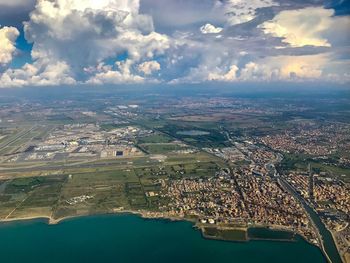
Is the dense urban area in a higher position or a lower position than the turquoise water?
higher

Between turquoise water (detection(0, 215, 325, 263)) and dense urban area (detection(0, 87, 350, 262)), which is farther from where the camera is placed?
dense urban area (detection(0, 87, 350, 262))

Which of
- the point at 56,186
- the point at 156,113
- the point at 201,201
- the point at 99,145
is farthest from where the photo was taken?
the point at 156,113

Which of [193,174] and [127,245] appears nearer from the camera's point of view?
[127,245]

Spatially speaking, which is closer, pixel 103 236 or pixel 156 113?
pixel 103 236

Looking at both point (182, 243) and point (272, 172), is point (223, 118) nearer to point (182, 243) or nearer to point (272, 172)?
point (272, 172)

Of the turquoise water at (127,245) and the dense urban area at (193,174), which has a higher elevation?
the dense urban area at (193,174)

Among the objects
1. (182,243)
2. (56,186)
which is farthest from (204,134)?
(182,243)

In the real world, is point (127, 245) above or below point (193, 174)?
below

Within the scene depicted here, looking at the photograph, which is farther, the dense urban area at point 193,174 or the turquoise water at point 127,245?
the dense urban area at point 193,174
